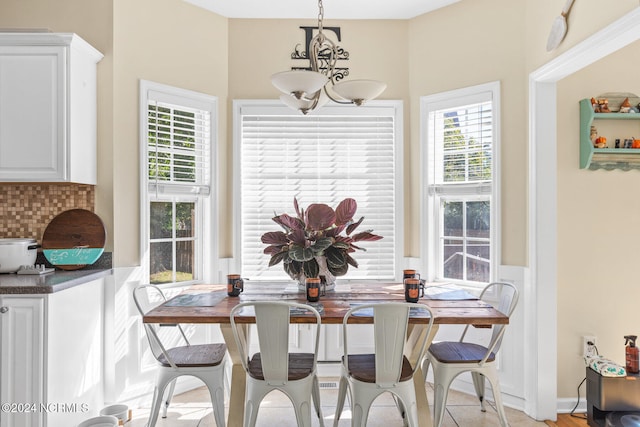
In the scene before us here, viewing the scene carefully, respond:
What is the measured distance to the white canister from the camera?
98.3 inches

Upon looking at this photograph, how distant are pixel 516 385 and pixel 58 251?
10.8 feet

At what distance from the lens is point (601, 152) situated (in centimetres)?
278

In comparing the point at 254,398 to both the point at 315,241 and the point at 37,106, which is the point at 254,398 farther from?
the point at 37,106

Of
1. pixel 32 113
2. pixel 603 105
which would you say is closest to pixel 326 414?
pixel 32 113

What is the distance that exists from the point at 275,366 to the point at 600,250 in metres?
2.36

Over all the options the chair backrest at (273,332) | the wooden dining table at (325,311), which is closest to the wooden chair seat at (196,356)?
the wooden dining table at (325,311)

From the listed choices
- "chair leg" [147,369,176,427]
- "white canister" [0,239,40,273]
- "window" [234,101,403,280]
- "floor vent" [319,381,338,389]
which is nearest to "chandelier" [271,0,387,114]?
"window" [234,101,403,280]

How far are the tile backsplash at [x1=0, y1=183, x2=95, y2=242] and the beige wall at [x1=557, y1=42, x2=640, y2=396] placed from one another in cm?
331

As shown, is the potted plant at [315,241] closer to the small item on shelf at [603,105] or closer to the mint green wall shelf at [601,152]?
the mint green wall shelf at [601,152]

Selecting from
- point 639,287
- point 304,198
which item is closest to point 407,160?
point 304,198

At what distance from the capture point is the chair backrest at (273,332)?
6.58 ft

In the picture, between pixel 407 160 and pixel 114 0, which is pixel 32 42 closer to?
pixel 114 0

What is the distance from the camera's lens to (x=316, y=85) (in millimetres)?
2066

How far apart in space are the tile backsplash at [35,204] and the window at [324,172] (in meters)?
1.21
